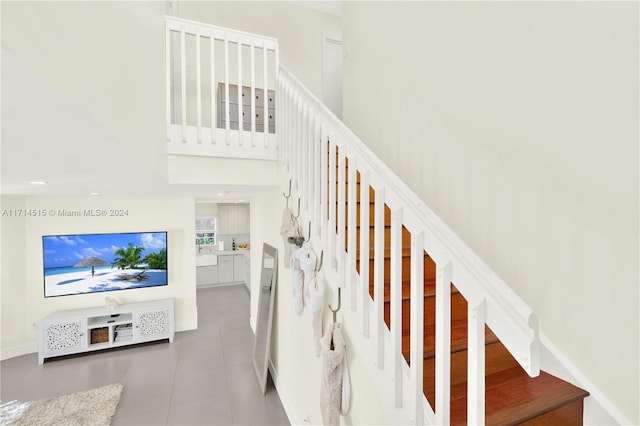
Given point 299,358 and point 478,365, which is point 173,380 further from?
point 478,365

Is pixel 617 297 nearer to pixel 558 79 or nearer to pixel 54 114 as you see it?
pixel 558 79

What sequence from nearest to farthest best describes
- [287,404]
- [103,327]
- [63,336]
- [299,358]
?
1. [299,358]
2. [287,404]
3. [63,336]
4. [103,327]

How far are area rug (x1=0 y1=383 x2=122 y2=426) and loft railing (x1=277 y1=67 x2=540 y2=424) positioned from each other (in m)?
2.74

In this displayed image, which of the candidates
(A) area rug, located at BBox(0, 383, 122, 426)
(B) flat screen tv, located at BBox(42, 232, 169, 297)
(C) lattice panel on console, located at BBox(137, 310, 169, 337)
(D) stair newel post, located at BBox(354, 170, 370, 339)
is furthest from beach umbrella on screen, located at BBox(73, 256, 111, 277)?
(D) stair newel post, located at BBox(354, 170, 370, 339)

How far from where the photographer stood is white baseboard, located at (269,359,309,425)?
2.31m

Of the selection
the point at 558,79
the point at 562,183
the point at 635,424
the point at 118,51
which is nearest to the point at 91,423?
the point at 118,51

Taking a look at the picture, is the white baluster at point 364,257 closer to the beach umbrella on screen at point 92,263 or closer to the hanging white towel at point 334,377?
the hanging white towel at point 334,377

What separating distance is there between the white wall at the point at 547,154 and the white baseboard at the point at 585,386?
3 cm

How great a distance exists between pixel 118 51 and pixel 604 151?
6.79ft

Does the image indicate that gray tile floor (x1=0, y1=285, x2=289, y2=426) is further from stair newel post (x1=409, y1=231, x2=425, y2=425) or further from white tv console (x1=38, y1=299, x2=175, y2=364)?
stair newel post (x1=409, y1=231, x2=425, y2=425)

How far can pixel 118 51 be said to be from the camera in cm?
129

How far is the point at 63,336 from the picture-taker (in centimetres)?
363

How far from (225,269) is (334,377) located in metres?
6.27

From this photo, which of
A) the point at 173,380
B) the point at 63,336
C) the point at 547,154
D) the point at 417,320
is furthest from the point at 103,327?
the point at 547,154
